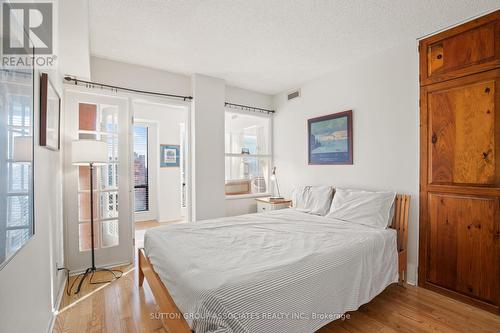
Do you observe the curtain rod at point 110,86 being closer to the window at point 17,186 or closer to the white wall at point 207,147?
the white wall at point 207,147

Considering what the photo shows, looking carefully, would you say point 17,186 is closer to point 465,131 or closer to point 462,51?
point 465,131

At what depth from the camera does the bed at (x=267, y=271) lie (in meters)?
1.27

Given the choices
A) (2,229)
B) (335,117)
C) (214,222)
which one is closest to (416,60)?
(335,117)

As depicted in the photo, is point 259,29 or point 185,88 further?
point 185,88

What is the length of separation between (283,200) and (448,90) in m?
2.55

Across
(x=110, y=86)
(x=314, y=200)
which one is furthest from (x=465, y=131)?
(x=110, y=86)

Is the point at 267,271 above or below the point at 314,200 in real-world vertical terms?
below

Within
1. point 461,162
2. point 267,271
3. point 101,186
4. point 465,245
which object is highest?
point 461,162

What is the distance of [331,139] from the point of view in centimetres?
347

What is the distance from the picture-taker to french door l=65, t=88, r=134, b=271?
9.44ft

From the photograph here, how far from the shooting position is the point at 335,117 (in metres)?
3.40

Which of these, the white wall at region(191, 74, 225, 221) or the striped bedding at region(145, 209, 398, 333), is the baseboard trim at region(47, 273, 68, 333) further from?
the white wall at region(191, 74, 225, 221)

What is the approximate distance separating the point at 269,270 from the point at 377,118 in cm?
239

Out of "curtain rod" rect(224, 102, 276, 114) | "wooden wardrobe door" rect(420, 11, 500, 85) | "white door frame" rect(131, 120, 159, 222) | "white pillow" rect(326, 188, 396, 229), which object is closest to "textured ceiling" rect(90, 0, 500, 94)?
"wooden wardrobe door" rect(420, 11, 500, 85)
